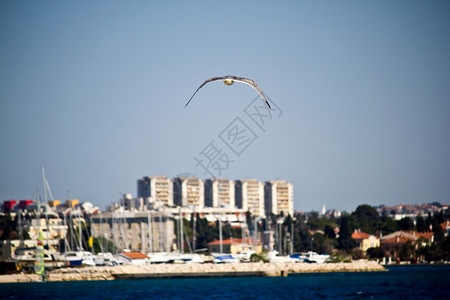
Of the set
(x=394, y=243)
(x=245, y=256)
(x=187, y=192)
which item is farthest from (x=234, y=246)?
(x=187, y=192)

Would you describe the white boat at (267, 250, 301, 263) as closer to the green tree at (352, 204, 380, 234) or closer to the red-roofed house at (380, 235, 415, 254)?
the red-roofed house at (380, 235, 415, 254)

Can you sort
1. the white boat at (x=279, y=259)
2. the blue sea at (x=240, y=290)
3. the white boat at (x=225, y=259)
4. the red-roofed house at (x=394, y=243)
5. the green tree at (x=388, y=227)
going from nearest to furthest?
the blue sea at (x=240, y=290), the white boat at (x=225, y=259), the white boat at (x=279, y=259), the red-roofed house at (x=394, y=243), the green tree at (x=388, y=227)

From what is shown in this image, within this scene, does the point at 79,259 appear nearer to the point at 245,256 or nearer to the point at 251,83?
the point at 245,256

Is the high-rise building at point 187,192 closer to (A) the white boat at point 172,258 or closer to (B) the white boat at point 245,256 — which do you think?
(B) the white boat at point 245,256

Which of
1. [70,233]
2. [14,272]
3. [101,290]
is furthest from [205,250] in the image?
[101,290]

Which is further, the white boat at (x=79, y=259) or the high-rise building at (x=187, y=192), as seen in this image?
the high-rise building at (x=187, y=192)

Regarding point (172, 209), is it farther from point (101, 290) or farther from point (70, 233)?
point (101, 290)

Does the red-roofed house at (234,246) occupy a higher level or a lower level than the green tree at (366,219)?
lower

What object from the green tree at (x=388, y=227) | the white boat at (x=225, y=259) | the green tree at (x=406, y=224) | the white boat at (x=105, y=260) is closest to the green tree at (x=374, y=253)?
the green tree at (x=406, y=224)

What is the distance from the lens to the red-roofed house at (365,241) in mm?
144125

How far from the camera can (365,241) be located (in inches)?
5704

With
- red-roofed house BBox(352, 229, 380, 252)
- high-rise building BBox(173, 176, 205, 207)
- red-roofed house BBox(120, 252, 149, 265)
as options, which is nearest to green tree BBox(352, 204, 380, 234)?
red-roofed house BBox(352, 229, 380, 252)

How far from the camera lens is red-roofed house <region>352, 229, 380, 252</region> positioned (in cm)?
14412

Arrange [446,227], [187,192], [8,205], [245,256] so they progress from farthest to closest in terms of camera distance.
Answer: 1. [187,192]
2. [8,205]
3. [446,227]
4. [245,256]
